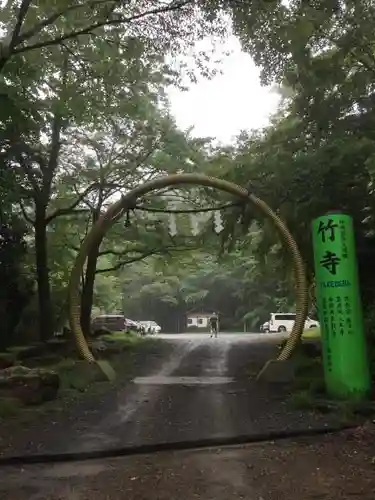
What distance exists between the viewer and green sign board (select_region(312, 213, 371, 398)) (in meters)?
8.30

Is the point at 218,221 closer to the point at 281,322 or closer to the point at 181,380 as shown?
the point at 181,380

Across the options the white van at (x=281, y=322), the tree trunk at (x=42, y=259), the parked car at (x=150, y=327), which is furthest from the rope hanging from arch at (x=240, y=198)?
the white van at (x=281, y=322)

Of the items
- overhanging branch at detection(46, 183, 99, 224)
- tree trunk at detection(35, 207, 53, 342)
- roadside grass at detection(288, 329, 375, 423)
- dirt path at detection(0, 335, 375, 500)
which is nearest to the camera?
dirt path at detection(0, 335, 375, 500)

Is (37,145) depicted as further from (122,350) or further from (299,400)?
(299,400)

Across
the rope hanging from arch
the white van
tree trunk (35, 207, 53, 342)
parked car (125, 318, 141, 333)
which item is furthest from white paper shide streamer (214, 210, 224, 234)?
Answer: the white van

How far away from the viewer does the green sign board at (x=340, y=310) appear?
830 centimetres

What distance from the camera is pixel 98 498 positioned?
465 cm

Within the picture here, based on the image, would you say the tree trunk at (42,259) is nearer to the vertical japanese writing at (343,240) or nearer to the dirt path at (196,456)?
the dirt path at (196,456)

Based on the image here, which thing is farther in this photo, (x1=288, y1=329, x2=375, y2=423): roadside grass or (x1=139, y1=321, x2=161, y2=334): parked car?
(x1=139, y1=321, x2=161, y2=334): parked car

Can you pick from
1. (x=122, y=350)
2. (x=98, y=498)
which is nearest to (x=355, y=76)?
(x=98, y=498)

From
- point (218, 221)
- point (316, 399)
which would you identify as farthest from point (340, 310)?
point (218, 221)

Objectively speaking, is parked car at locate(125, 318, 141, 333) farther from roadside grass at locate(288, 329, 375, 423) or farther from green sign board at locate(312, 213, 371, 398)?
green sign board at locate(312, 213, 371, 398)

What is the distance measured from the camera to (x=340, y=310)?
8.46 meters

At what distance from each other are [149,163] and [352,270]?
368 inches
